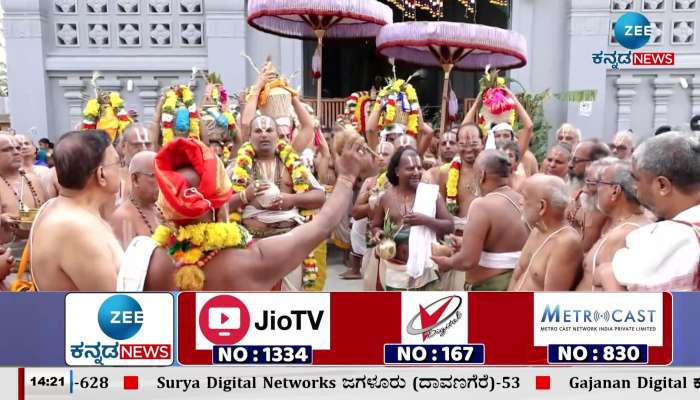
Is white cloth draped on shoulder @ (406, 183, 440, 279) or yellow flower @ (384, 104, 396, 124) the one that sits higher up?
yellow flower @ (384, 104, 396, 124)

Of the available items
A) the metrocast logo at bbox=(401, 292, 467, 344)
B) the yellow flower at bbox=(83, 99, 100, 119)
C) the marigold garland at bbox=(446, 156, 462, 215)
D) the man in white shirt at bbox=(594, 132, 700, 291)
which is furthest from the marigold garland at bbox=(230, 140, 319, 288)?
the yellow flower at bbox=(83, 99, 100, 119)

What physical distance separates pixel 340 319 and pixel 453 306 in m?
0.44

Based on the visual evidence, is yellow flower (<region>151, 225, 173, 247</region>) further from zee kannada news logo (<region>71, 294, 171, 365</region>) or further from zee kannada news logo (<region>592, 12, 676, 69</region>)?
zee kannada news logo (<region>592, 12, 676, 69</region>)

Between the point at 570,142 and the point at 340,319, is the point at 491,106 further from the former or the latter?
the point at 340,319

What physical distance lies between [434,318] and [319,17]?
15.0 feet

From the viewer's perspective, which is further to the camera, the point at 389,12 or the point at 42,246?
the point at 389,12

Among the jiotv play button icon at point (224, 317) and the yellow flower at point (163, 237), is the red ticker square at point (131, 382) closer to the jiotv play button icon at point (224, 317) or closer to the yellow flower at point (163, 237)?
the jiotv play button icon at point (224, 317)

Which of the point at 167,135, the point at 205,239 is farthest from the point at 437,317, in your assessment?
the point at 167,135

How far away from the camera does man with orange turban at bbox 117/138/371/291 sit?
1.86 m

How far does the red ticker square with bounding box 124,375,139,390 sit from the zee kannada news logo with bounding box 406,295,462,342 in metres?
1.05

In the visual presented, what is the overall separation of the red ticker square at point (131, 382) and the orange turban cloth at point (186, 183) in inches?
26.7

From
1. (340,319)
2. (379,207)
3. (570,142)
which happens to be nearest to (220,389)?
(340,319)

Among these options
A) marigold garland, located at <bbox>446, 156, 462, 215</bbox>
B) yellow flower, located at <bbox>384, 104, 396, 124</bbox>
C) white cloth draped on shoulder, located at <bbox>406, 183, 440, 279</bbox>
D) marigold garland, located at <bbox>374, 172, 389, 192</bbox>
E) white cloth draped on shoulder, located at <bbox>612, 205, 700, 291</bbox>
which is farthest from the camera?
yellow flower, located at <bbox>384, 104, 396, 124</bbox>

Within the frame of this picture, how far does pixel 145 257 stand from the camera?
1906 mm
